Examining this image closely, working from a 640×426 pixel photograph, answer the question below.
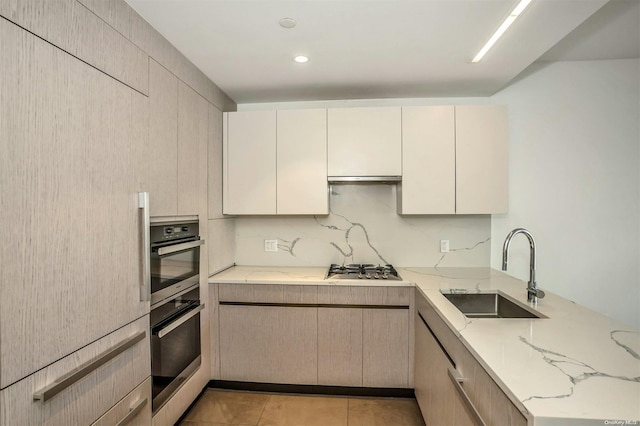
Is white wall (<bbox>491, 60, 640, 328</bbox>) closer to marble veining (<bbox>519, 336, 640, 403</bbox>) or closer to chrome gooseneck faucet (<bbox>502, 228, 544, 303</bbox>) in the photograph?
chrome gooseneck faucet (<bbox>502, 228, 544, 303</bbox>)

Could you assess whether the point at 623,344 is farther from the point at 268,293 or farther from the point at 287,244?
the point at 287,244

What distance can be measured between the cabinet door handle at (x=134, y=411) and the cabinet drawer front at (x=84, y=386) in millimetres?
90

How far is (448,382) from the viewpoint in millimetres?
1586

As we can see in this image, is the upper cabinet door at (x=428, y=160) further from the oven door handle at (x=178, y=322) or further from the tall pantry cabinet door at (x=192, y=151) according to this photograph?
the oven door handle at (x=178, y=322)

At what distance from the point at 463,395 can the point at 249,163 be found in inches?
84.9

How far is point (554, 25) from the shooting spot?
173 centimetres

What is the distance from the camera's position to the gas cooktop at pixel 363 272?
251 centimetres

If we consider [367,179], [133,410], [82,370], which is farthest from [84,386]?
[367,179]

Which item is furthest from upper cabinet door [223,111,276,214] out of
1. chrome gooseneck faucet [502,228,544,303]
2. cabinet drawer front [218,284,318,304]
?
chrome gooseneck faucet [502,228,544,303]

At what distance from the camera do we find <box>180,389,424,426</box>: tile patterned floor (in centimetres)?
217

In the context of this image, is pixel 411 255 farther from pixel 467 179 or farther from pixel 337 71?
pixel 337 71

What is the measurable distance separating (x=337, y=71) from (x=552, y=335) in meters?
2.02

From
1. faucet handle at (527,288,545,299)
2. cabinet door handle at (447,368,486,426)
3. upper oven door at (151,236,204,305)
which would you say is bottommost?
cabinet door handle at (447,368,486,426)

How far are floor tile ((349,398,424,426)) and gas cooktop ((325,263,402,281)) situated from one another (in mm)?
911
